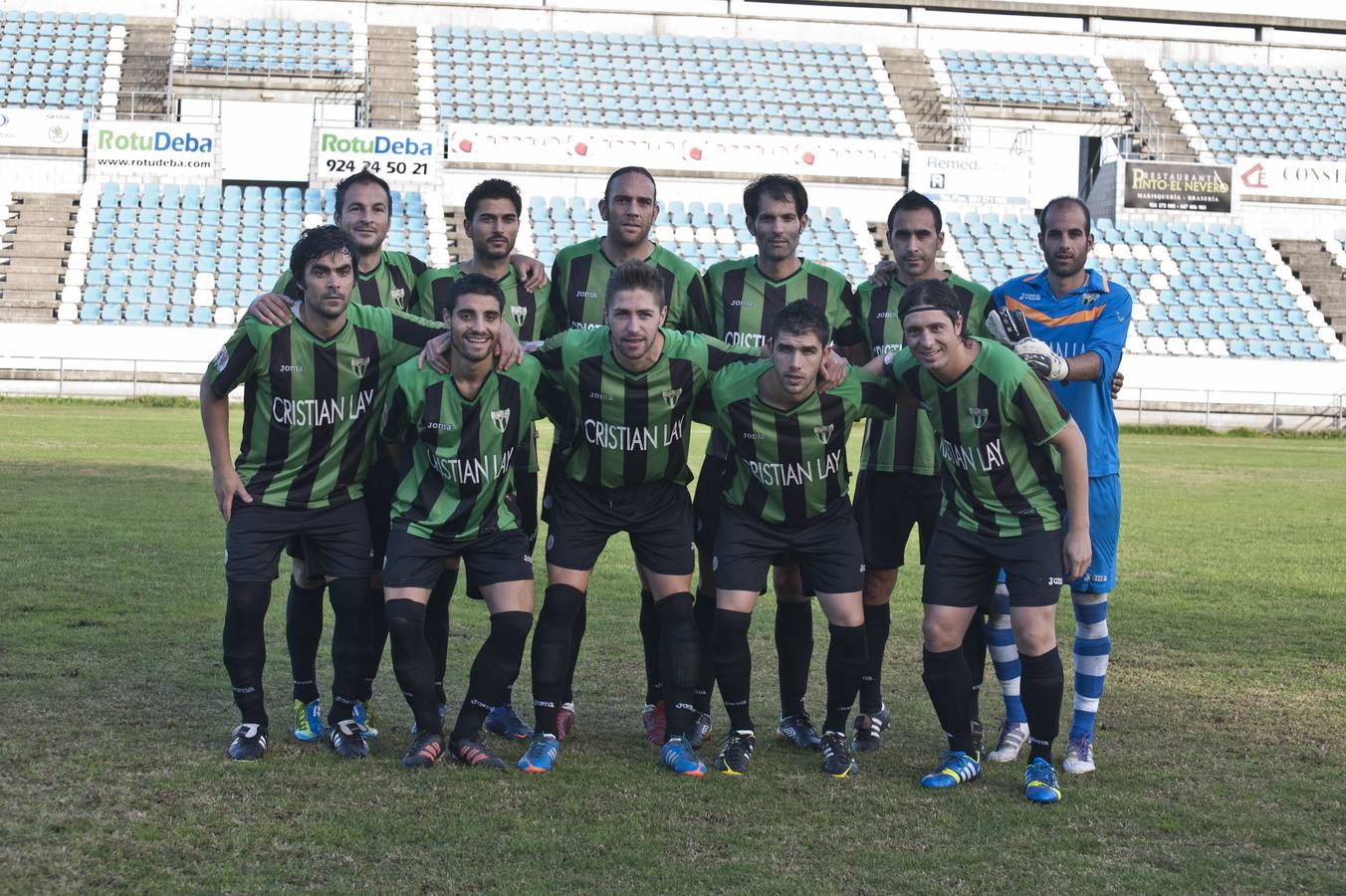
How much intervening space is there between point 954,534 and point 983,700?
163 centimetres

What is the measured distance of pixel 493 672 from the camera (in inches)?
214

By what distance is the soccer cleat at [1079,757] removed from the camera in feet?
17.6

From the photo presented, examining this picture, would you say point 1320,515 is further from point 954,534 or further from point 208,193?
point 208,193

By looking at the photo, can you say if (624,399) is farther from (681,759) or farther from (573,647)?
(681,759)

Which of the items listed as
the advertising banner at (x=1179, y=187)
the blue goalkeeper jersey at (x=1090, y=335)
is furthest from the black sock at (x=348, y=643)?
Result: the advertising banner at (x=1179, y=187)

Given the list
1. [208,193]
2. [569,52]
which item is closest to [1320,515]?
[208,193]

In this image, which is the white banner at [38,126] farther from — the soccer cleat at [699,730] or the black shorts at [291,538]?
the soccer cleat at [699,730]

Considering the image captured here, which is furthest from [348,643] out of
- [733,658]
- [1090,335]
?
[1090,335]

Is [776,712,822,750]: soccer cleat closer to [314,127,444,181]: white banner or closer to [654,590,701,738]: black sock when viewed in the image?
[654,590,701,738]: black sock

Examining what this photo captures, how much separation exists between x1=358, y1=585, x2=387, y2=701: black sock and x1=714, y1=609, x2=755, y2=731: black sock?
140cm

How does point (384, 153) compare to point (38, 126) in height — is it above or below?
below

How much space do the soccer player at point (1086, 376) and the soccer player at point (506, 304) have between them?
2062 millimetres

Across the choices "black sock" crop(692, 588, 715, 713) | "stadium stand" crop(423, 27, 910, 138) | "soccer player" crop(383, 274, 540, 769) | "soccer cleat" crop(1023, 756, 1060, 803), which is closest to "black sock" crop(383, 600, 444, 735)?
"soccer player" crop(383, 274, 540, 769)

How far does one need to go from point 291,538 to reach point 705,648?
5.99 feet
